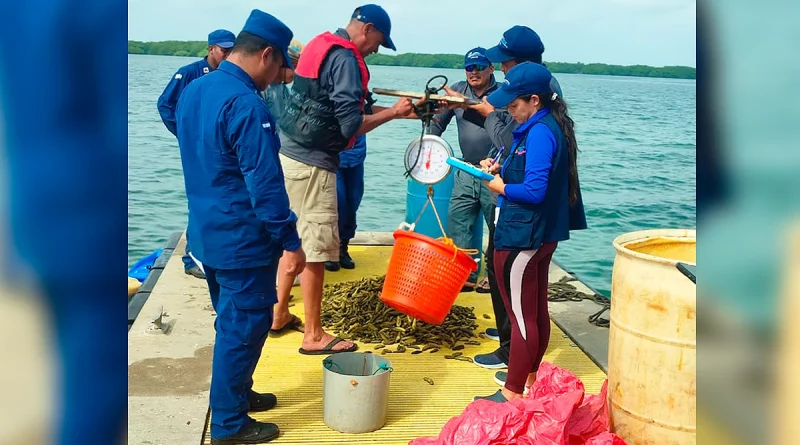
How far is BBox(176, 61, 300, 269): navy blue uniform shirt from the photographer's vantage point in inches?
136

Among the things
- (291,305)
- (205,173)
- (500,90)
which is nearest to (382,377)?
(205,173)

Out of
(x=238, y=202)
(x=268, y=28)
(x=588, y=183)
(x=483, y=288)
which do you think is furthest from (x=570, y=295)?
(x=588, y=183)

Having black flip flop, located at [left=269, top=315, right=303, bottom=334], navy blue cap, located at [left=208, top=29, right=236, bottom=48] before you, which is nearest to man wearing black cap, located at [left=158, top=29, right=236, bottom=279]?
navy blue cap, located at [left=208, top=29, right=236, bottom=48]

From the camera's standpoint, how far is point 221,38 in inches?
251

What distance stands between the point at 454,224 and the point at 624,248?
3183 mm

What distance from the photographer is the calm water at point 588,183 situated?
613 inches

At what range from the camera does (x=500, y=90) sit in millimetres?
3963

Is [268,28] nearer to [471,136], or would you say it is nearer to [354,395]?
[354,395]

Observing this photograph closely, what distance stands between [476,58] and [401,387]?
8.26 ft

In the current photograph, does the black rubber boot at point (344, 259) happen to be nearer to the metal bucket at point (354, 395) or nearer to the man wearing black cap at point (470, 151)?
the man wearing black cap at point (470, 151)

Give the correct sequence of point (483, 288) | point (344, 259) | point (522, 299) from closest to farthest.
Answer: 1. point (522, 299)
2. point (483, 288)
3. point (344, 259)

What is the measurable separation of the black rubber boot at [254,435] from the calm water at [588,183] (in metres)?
4.38

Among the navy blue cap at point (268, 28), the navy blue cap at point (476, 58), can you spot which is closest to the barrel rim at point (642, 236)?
the navy blue cap at point (268, 28)

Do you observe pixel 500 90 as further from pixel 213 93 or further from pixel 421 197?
pixel 421 197
